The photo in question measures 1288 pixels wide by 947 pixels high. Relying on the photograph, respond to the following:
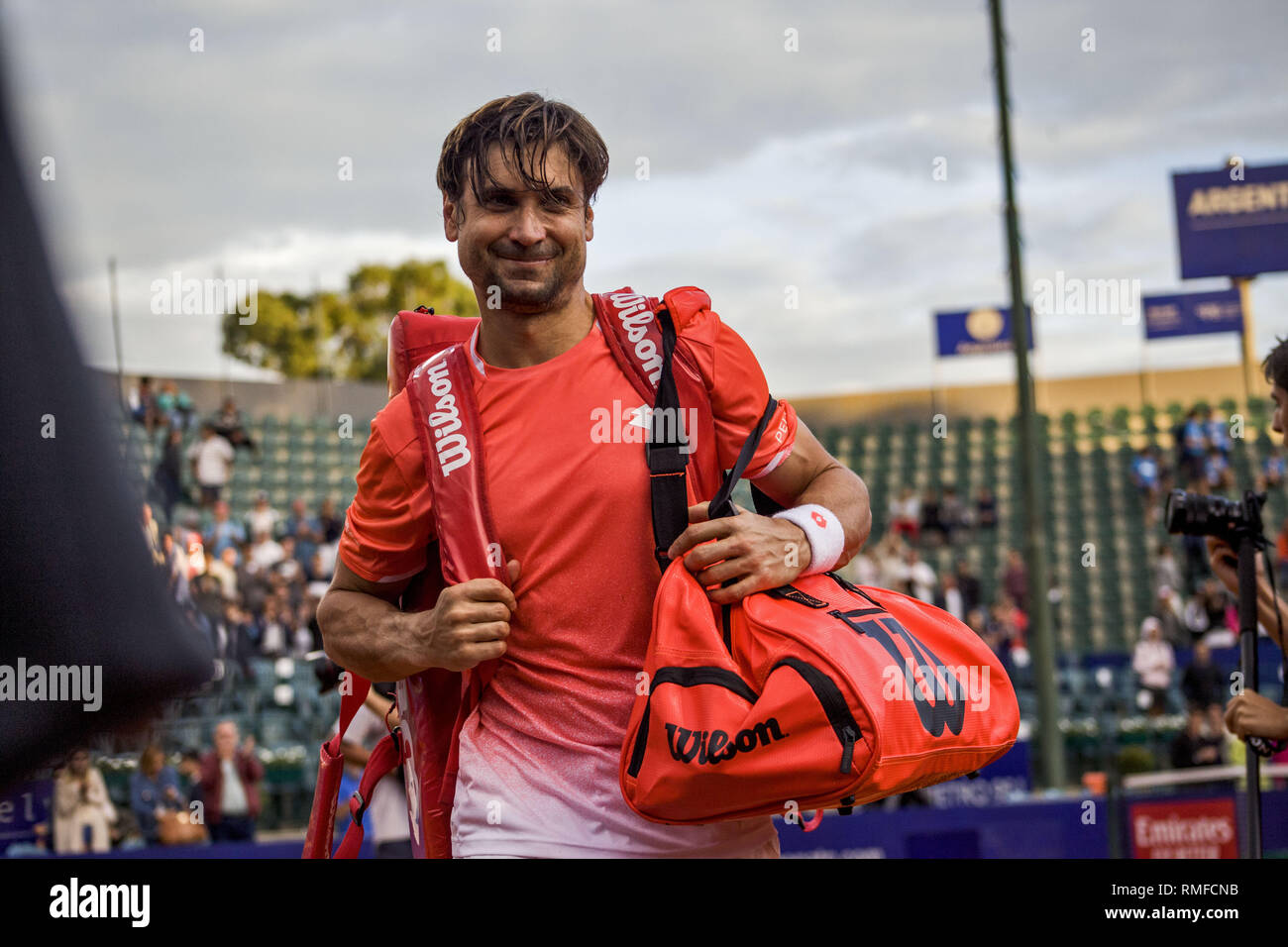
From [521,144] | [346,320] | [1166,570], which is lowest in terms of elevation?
[1166,570]

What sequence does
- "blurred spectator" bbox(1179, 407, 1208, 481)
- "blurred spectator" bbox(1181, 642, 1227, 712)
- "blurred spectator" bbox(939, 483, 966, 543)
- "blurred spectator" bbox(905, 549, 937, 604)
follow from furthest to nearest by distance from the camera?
"blurred spectator" bbox(1179, 407, 1208, 481) < "blurred spectator" bbox(939, 483, 966, 543) < "blurred spectator" bbox(905, 549, 937, 604) < "blurred spectator" bbox(1181, 642, 1227, 712)

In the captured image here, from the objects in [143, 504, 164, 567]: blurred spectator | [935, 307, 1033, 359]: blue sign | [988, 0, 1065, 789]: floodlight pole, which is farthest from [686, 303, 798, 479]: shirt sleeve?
[935, 307, 1033, 359]: blue sign

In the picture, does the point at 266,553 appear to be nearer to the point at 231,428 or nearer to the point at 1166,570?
the point at 231,428

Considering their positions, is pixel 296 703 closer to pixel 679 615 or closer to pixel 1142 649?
pixel 1142 649

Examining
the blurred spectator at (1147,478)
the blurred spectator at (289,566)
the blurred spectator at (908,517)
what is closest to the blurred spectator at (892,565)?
the blurred spectator at (908,517)

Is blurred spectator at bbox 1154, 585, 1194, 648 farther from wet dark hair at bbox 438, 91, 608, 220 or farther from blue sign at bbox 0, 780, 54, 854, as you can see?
blue sign at bbox 0, 780, 54, 854

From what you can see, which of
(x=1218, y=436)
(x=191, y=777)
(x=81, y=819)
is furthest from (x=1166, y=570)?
(x=81, y=819)

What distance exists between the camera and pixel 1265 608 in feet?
11.7

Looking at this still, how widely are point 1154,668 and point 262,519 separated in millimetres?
9845

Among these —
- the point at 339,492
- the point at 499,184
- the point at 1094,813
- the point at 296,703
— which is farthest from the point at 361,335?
the point at 499,184

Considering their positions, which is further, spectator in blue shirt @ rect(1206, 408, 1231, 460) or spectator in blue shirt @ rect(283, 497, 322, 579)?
spectator in blue shirt @ rect(1206, 408, 1231, 460)

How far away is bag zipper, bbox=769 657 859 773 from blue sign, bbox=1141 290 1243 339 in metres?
22.2

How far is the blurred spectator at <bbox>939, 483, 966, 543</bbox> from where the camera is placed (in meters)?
19.0

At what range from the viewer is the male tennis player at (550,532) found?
2.24 meters
